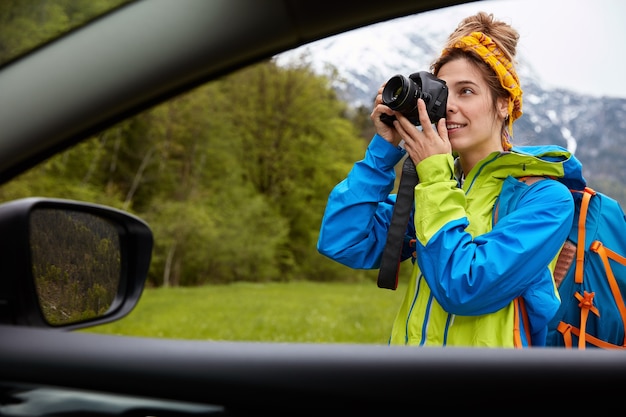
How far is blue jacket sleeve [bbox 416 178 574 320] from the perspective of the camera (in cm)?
129

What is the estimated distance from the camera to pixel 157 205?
1856cm

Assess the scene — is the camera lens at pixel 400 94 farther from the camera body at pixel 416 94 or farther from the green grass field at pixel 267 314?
the green grass field at pixel 267 314

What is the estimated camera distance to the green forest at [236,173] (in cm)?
1862

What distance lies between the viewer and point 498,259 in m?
1.30

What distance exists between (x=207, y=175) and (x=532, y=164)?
806 inches

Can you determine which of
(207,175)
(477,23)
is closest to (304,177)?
(207,175)

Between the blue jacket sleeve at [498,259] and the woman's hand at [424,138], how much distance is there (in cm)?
18

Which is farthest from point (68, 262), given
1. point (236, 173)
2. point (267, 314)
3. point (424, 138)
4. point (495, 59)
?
point (236, 173)

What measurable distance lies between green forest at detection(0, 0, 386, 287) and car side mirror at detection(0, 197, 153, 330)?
16.4m

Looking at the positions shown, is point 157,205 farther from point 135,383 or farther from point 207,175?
point 135,383

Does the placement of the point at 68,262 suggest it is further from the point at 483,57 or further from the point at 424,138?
the point at 483,57

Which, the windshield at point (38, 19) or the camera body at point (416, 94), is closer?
the windshield at point (38, 19)

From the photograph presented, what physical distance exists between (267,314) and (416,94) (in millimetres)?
10604

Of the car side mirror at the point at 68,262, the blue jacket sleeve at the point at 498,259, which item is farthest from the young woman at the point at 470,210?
the car side mirror at the point at 68,262
